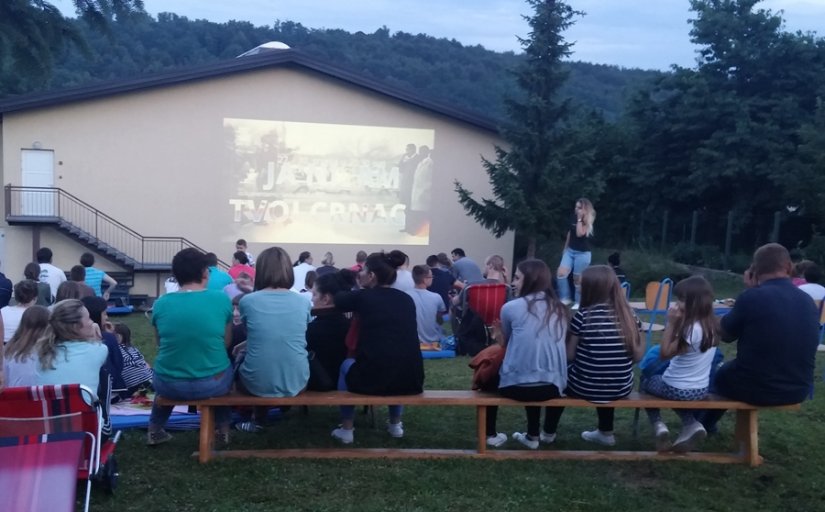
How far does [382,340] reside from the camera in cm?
539

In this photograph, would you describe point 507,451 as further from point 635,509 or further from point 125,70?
point 125,70

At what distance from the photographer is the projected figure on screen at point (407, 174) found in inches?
899

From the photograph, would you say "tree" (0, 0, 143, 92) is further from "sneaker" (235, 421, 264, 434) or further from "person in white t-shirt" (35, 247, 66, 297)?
"sneaker" (235, 421, 264, 434)

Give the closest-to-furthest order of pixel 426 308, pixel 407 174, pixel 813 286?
pixel 813 286 → pixel 426 308 → pixel 407 174

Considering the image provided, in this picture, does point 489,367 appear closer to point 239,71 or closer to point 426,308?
point 426,308

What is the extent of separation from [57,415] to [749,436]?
4.18 meters

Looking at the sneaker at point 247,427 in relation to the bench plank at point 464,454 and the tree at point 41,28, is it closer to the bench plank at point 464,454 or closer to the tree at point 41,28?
the bench plank at point 464,454

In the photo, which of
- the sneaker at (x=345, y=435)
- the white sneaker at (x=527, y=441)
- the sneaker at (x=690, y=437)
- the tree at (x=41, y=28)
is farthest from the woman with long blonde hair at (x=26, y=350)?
the tree at (x=41, y=28)

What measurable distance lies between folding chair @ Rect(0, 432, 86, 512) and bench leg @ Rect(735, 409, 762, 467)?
4033 millimetres

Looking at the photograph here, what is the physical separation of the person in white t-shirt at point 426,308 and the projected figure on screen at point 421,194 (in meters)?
12.6

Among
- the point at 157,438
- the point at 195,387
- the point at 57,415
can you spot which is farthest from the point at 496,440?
the point at 57,415

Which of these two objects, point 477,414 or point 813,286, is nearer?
point 477,414

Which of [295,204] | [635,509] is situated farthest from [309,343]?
[295,204]

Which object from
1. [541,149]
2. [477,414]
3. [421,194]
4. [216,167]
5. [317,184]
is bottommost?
[477,414]
